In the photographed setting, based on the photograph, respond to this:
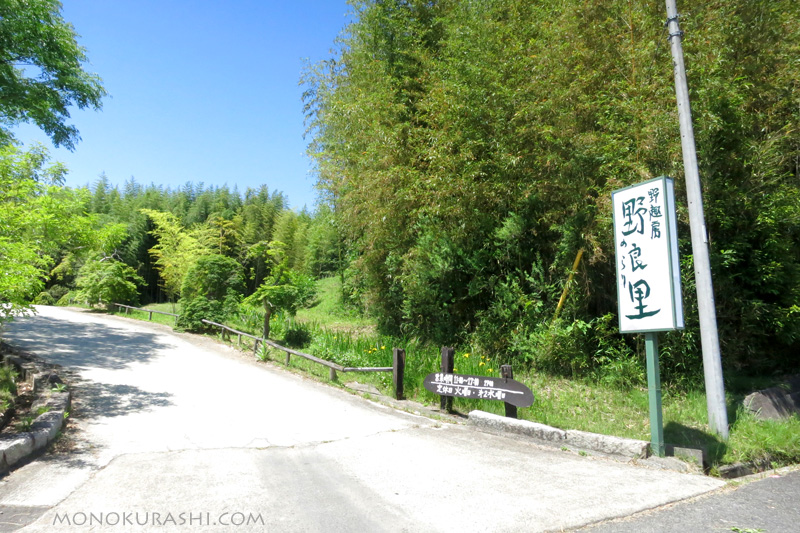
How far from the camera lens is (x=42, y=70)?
324 inches

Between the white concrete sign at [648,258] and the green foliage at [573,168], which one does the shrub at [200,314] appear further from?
the white concrete sign at [648,258]

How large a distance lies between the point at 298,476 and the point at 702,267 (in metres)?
4.98

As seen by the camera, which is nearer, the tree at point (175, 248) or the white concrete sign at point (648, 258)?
the white concrete sign at point (648, 258)

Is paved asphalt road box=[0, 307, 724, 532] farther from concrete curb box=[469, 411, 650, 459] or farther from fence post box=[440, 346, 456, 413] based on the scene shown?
fence post box=[440, 346, 456, 413]

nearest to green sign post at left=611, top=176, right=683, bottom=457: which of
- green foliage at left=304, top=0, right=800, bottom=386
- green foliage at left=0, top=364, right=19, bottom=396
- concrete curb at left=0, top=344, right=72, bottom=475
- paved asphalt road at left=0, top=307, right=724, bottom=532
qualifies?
paved asphalt road at left=0, top=307, right=724, bottom=532

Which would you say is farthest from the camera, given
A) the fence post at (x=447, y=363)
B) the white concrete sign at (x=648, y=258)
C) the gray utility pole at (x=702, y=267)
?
the fence post at (x=447, y=363)

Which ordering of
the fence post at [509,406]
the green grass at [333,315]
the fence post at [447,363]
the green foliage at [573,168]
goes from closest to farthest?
the fence post at [509,406] → the green foliage at [573,168] → the fence post at [447,363] → the green grass at [333,315]

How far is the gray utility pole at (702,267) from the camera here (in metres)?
5.07

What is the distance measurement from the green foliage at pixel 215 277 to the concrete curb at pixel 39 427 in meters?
7.99

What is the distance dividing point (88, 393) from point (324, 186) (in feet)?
28.3

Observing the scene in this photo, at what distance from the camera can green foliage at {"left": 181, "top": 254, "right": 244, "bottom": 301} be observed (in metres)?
15.0

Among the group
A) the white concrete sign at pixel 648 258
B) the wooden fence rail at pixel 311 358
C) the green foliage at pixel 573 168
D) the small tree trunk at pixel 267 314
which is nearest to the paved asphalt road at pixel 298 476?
the wooden fence rail at pixel 311 358

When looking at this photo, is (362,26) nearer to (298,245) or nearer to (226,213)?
(298,245)

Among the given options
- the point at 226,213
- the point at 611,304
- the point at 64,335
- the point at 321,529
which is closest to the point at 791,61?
the point at 611,304
